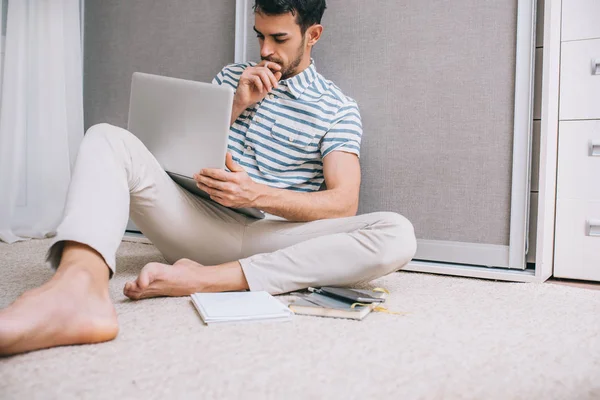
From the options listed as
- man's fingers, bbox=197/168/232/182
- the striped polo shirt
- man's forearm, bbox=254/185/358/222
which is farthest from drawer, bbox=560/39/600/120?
man's fingers, bbox=197/168/232/182

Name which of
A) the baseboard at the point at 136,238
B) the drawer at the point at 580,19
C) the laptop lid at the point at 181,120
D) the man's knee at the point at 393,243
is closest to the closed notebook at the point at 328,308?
the man's knee at the point at 393,243

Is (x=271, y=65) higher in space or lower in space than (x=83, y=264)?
higher

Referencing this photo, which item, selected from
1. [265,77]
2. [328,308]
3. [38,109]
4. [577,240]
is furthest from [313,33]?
[38,109]

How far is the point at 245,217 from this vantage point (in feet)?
4.47

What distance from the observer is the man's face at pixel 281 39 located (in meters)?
1.49

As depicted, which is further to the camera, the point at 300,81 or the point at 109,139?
the point at 300,81

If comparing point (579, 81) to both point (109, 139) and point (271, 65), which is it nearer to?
point (271, 65)

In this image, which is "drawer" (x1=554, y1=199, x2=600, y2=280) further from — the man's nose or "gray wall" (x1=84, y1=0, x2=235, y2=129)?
"gray wall" (x1=84, y1=0, x2=235, y2=129)

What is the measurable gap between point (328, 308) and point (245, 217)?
41 centimetres

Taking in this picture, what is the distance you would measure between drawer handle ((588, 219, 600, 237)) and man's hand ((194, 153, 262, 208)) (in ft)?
3.43

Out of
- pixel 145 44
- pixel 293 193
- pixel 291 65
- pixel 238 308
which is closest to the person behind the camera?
pixel 238 308

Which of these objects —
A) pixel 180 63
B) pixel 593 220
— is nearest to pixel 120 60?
pixel 180 63

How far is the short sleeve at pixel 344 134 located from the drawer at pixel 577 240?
26.7 inches

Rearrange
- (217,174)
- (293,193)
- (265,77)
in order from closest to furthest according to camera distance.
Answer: (217,174) → (293,193) → (265,77)
